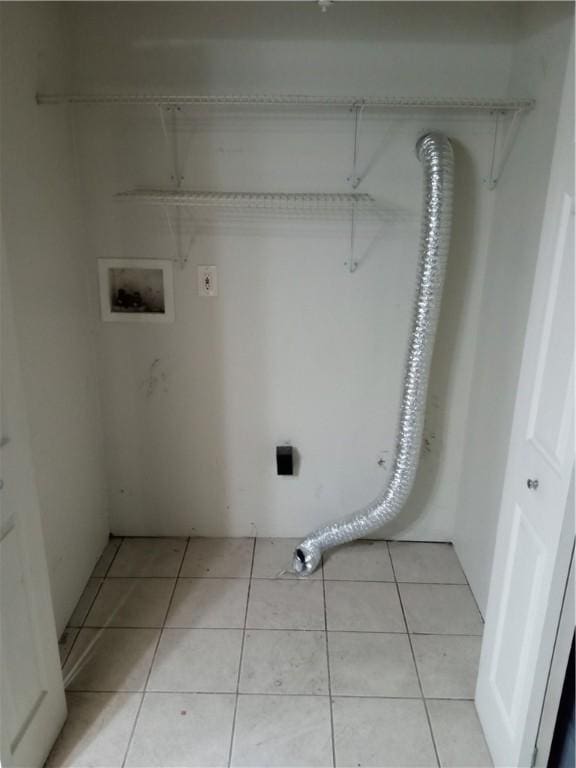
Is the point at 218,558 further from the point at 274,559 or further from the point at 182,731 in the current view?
the point at 182,731

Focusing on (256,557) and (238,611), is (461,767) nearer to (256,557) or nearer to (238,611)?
(238,611)

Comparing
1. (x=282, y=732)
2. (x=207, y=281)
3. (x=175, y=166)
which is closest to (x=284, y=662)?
(x=282, y=732)

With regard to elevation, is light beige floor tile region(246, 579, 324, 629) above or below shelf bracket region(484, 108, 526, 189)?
below

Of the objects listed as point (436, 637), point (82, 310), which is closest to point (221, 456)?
point (82, 310)

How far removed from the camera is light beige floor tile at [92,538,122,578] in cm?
246

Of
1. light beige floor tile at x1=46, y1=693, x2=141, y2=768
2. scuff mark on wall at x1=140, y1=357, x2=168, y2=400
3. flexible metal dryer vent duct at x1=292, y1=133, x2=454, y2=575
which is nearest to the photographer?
light beige floor tile at x1=46, y1=693, x2=141, y2=768

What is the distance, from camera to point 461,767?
1657 mm

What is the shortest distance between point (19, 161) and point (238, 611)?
1779 millimetres

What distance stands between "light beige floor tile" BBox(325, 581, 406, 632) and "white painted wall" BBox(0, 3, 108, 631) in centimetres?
104

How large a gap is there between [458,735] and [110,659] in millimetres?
1191

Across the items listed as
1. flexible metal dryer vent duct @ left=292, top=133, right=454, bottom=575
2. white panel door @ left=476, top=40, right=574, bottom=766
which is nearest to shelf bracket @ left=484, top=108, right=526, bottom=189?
flexible metal dryer vent duct @ left=292, top=133, right=454, bottom=575

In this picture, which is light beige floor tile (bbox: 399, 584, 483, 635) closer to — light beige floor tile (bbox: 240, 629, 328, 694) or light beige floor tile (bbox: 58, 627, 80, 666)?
light beige floor tile (bbox: 240, 629, 328, 694)

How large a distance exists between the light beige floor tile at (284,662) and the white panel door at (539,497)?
23.8 inches

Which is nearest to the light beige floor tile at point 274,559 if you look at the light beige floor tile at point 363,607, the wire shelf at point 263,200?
the light beige floor tile at point 363,607
